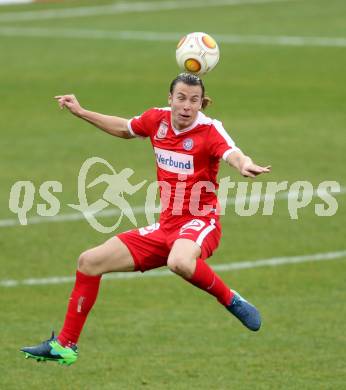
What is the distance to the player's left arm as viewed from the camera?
36.0ft

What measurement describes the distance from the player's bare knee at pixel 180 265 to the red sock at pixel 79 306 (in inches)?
34.8

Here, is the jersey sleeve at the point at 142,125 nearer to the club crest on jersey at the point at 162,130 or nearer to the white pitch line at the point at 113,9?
the club crest on jersey at the point at 162,130

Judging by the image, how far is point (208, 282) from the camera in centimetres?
1202

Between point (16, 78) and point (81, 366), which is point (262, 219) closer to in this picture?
point (81, 366)

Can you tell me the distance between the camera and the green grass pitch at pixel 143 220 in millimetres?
13391

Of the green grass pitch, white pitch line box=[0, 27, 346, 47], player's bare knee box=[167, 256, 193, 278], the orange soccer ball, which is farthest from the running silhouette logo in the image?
white pitch line box=[0, 27, 346, 47]

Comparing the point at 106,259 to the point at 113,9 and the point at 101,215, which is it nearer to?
the point at 101,215

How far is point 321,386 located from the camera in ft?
41.0

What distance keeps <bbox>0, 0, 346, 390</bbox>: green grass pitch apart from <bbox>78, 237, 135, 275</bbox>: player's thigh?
1152 mm

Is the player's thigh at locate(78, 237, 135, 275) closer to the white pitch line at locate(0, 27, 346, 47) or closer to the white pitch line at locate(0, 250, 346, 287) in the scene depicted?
the white pitch line at locate(0, 250, 346, 287)

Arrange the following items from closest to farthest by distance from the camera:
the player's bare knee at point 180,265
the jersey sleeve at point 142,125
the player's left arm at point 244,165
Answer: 1. the player's left arm at point 244,165
2. the player's bare knee at point 180,265
3. the jersey sleeve at point 142,125

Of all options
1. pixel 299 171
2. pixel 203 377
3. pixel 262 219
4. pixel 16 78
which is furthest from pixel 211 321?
pixel 16 78

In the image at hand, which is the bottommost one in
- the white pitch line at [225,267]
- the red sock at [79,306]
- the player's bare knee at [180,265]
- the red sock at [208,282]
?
the white pitch line at [225,267]

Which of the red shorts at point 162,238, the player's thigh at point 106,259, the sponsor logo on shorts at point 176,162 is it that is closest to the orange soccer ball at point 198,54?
the sponsor logo on shorts at point 176,162
